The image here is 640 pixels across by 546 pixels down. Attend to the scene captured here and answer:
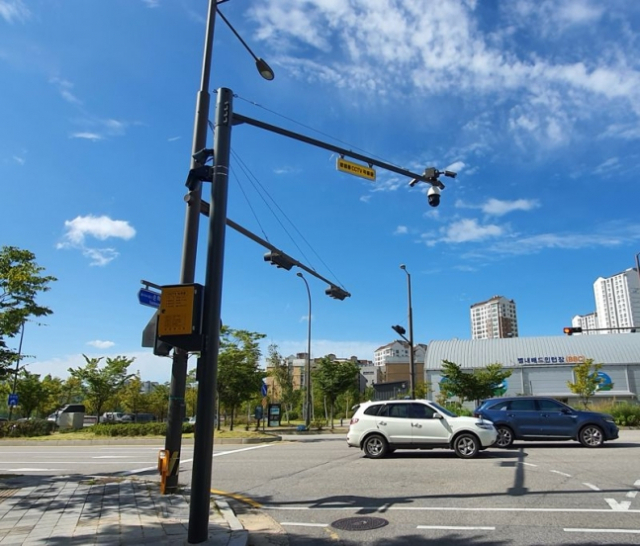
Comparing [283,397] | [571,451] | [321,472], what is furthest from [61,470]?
[283,397]

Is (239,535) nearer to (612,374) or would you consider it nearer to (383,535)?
(383,535)

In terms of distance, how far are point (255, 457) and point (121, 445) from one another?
10.5 meters

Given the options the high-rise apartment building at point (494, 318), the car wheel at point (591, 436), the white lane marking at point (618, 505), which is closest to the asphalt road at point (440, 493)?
the white lane marking at point (618, 505)

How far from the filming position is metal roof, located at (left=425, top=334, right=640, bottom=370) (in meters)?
56.7

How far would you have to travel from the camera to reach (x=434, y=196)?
34.6 feet

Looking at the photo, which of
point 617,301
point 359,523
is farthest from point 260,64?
point 617,301

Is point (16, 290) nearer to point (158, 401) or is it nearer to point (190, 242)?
point (190, 242)

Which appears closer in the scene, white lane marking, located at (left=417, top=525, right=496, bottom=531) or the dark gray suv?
white lane marking, located at (left=417, top=525, right=496, bottom=531)

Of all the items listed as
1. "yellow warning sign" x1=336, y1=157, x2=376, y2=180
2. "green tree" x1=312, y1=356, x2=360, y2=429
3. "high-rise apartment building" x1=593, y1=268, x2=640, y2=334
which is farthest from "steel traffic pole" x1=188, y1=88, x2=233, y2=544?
"high-rise apartment building" x1=593, y1=268, x2=640, y2=334

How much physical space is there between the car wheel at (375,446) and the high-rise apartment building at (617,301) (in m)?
74.5

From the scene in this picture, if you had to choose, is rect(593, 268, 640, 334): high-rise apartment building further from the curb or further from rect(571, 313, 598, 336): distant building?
the curb

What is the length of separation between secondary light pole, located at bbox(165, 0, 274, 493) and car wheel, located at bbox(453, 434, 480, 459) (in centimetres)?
773

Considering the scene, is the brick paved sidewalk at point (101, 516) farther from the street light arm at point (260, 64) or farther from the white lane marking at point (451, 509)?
the street light arm at point (260, 64)

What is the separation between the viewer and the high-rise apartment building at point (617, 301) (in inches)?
3118
